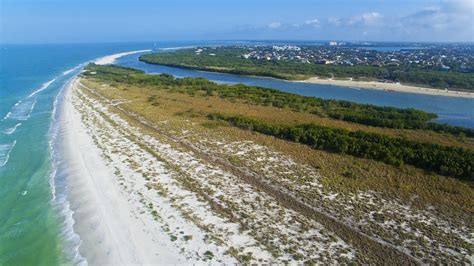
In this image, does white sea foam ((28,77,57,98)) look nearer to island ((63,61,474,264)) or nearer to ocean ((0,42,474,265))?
ocean ((0,42,474,265))

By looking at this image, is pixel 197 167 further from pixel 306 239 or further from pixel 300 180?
pixel 306 239

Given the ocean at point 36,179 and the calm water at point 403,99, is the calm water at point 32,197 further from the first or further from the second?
the calm water at point 403,99

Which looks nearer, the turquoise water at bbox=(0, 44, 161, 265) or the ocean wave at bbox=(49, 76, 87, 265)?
the ocean wave at bbox=(49, 76, 87, 265)

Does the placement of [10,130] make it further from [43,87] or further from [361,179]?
[43,87]

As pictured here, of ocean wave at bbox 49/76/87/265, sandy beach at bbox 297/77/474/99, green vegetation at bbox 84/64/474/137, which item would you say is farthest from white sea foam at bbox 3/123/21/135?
sandy beach at bbox 297/77/474/99

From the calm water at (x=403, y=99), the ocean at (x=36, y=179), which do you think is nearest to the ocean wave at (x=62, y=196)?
the ocean at (x=36, y=179)

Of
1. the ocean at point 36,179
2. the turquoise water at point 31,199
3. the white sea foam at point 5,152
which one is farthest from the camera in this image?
the white sea foam at point 5,152

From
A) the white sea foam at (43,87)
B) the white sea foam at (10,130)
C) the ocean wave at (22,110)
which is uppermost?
the white sea foam at (43,87)
